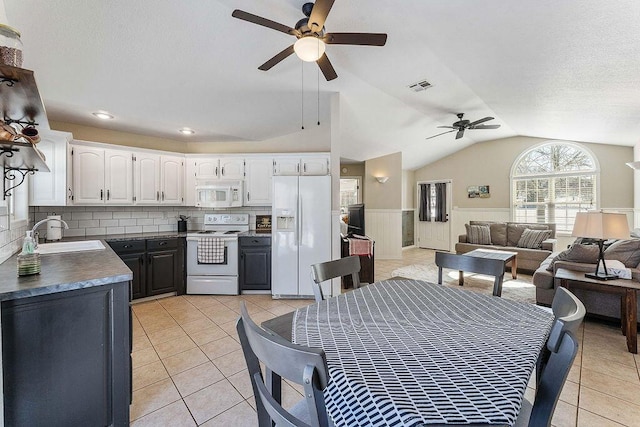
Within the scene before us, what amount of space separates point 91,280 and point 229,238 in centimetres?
262

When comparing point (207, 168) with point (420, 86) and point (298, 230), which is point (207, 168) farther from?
point (420, 86)

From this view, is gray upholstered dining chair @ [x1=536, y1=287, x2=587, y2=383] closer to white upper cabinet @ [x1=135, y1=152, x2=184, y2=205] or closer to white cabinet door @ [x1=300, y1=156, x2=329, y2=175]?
white cabinet door @ [x1=300, y1=156, x2=329, y2=175]

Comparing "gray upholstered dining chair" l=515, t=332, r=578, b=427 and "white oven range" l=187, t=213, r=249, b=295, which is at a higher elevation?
"gray upholstered dining chair" l=515, t=332, r=578, b=427

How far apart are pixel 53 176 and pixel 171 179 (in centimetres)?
133

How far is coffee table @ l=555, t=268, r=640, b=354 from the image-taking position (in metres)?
2.53

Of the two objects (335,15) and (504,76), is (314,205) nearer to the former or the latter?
(335,15)

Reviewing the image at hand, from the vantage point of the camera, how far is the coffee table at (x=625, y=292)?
2529 mm

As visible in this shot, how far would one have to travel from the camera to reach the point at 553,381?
2.56 ft

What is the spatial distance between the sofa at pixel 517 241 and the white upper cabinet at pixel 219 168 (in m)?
4.90

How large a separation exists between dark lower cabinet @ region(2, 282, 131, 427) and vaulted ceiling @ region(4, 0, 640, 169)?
6.35 feet

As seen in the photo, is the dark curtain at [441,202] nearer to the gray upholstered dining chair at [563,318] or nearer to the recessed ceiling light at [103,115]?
the gray upholstered dining chair at [563,318]

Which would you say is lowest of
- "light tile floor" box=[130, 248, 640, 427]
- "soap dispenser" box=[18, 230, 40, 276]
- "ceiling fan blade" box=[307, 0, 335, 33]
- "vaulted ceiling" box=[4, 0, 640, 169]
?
"light tile floor" box=[130, 248, 640, 427]

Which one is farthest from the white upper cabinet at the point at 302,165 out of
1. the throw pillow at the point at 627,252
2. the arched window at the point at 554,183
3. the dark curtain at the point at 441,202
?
the arched window at the point at 554,183

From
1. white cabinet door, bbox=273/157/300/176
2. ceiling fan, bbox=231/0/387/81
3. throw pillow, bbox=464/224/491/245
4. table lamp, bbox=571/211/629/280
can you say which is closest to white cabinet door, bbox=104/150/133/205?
white cabinet door, bbox=273/157/300/176
